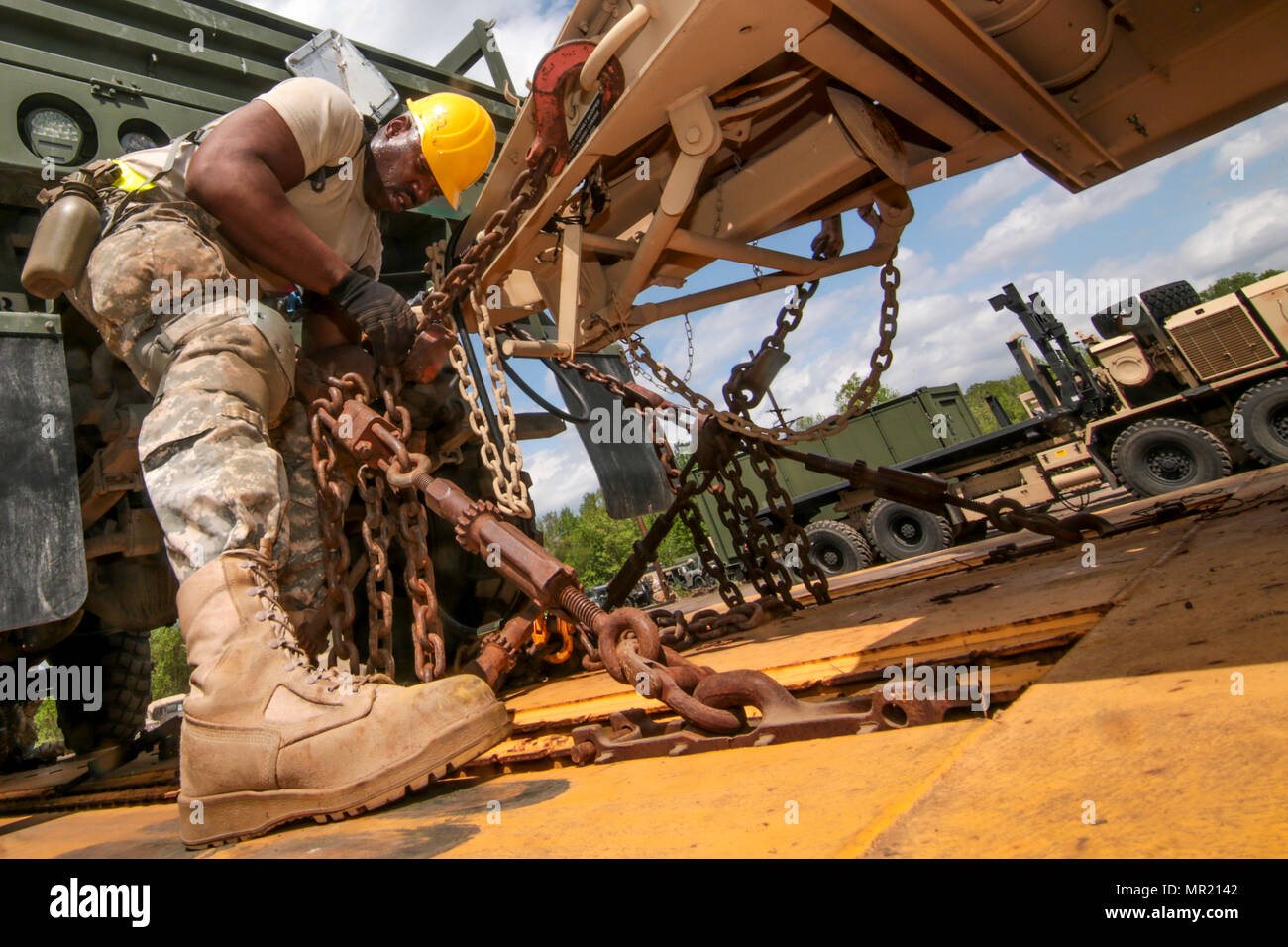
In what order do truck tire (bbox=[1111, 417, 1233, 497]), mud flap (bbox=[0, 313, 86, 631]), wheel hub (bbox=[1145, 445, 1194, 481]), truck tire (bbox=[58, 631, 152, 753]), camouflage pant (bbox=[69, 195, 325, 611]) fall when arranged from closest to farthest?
camouflage pant (bbox=[69, 195, 325, 611])
mud flap (bbox=[0, 313, 86, 631])
truck tire (bbox=[58, 631, 152, 753])
truck tire (bbox=[1111, 417, 1233, 497])
wheel hub (bbox=[1145, 445, 1194, 481])

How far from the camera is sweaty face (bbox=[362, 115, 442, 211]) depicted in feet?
8.30

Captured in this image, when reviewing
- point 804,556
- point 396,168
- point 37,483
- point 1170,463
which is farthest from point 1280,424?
point 37,483

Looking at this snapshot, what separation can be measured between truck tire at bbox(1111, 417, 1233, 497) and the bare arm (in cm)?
1027

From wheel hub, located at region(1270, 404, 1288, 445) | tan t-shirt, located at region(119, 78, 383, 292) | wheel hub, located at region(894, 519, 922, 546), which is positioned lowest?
wheel hub, located at region(894, 519, 922, 546)

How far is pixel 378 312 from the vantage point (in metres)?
2.20

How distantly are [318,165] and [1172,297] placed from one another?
38.3 feet

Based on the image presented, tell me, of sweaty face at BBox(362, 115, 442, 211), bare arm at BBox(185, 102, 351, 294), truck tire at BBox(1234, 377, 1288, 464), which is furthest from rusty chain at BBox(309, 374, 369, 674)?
truck tire at BBox(1234, 377, 1288, 464)

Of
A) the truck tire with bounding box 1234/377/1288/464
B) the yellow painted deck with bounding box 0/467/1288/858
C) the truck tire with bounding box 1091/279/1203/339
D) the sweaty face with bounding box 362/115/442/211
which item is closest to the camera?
the yellow painted deck with bounding box 0/467/1288/858

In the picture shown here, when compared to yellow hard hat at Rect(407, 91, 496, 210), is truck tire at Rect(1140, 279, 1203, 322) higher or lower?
higher

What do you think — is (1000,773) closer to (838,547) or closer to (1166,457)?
(1166,457)

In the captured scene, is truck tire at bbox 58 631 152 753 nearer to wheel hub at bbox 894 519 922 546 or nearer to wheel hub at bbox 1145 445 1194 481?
wheel hub at bbox 894 519 922 546

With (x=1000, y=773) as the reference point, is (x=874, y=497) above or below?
above

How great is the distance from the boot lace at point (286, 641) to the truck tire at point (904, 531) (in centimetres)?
958
